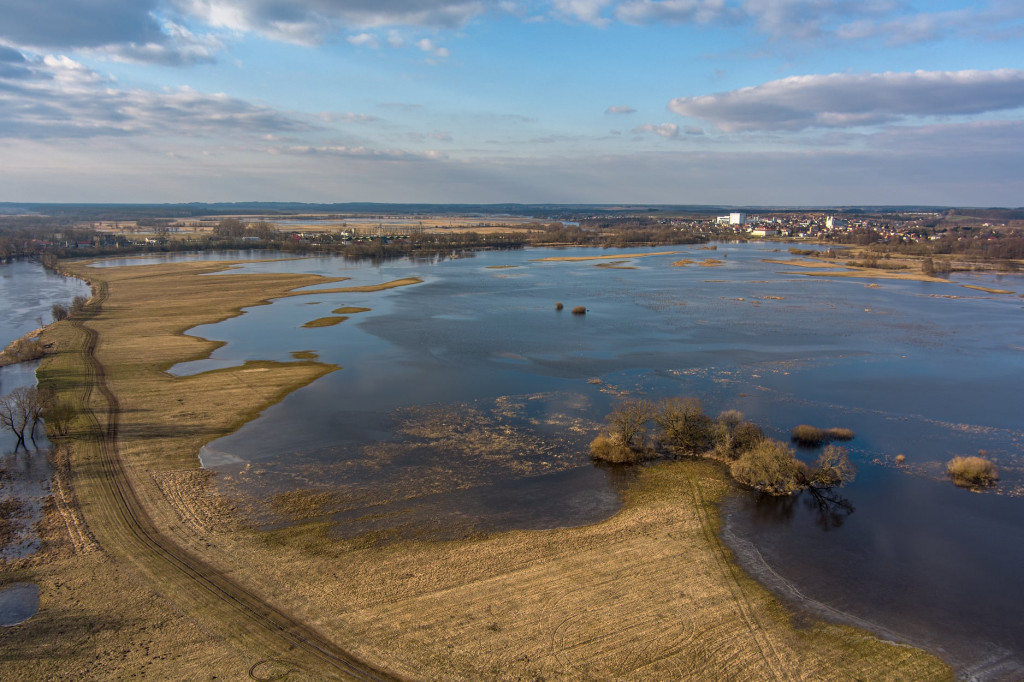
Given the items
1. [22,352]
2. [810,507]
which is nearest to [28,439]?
[22,352]

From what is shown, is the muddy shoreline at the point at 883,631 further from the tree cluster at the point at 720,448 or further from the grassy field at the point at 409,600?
the tree cluster at the point at 720,448

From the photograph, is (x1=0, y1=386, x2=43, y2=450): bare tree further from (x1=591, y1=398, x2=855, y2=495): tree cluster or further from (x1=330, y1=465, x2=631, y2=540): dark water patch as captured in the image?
(x1=591, y1=398, x2=855, y2=495): tree cluster

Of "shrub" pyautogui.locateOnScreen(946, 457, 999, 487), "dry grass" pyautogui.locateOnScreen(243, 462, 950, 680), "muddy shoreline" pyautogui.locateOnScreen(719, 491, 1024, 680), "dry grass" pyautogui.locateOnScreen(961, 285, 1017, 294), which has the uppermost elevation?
"dry grass" pyautogui.locateOnScreen(961, 285, 1017, 294)

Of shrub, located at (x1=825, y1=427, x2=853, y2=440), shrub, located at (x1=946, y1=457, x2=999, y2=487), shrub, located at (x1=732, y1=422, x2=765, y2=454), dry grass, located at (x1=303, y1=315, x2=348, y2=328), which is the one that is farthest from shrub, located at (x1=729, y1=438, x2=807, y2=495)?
dry grass, located at (x1=303, y1=315, x2=348, y2=328)

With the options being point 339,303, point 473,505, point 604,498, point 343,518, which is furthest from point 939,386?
point 339,303

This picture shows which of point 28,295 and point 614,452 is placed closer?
point 614,452

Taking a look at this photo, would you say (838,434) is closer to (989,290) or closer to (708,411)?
(708,411)

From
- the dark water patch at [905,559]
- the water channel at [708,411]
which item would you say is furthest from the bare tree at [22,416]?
the dark water patch at [905,559]
